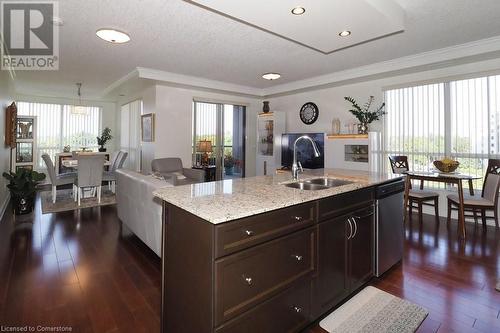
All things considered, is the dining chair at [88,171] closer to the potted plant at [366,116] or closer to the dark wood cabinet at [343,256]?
the dark wood cabinet at [343,256]

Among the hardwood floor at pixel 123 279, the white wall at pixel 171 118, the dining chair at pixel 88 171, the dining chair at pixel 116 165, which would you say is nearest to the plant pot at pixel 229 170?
the white wall at pixel 171 118

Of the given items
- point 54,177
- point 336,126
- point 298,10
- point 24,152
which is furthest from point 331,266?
point 24,152

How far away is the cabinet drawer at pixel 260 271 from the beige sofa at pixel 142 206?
1.37 m

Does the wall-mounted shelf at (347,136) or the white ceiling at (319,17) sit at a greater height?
the white ceiling at (319,17)

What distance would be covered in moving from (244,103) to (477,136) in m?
4.68

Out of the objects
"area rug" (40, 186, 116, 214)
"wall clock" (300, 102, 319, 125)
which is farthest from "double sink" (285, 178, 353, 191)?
"area rug" (40, 186, 116, 214)

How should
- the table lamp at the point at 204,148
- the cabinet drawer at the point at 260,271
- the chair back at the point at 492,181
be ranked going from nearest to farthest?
the cabinet drawer at the point at 260,271 < the chair back at the point at 492,181 < the table lamp at the point at 204,148

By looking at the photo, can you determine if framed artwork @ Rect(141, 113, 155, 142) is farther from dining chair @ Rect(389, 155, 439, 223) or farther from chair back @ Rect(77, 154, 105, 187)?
dining chair @ Rect(389, 155, 439, 223)

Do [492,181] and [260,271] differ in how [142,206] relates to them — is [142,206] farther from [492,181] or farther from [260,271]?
[492,181]

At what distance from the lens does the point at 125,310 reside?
195 cm

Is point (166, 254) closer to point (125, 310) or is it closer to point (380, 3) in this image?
point (125, 310)

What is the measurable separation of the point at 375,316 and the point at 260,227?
4.11 feet

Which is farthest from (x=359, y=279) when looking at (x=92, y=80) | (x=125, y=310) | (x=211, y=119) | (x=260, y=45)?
(x=92, y=80)

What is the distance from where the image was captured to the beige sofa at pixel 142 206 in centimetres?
255
